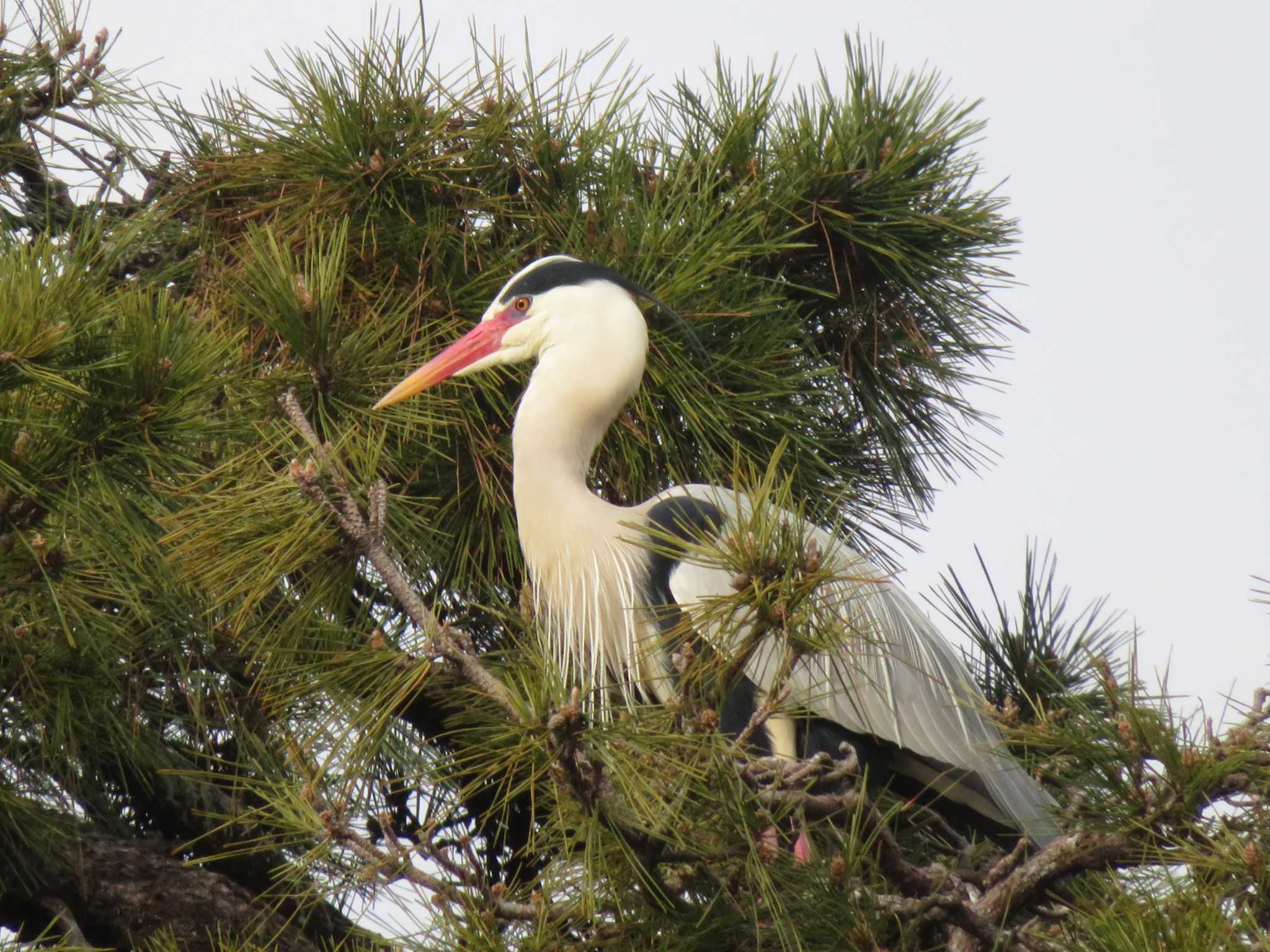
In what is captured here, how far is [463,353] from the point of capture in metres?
2.17

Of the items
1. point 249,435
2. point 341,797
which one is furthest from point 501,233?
point 341,797

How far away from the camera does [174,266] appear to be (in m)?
2.36

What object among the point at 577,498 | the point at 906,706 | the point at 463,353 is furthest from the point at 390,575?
the point at 906,706

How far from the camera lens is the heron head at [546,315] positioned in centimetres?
216

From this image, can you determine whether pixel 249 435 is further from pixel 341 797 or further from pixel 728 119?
pixel 728 119

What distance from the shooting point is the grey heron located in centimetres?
204

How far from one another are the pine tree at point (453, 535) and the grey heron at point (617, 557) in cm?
10

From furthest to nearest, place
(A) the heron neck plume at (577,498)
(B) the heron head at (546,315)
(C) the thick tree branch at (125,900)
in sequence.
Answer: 1. (B) the heron head at (546,315)
2. (A) the heron neck plume at (577,498)
3. (C) the thick tree branch at (125,900)

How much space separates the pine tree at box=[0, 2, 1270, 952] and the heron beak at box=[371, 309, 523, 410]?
0.05 m

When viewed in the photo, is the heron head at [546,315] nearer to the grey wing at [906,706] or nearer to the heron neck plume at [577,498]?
the heron neck plume at [577,498]

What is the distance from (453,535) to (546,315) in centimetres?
36

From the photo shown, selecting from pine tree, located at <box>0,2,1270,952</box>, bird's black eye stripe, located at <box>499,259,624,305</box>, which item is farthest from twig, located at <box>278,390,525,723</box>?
bird's black eye stripe, located at <box>499,259,624,305</box>

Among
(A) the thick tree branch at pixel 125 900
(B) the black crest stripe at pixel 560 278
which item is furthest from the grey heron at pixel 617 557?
(A) the thick tree branch at pixel 125 900

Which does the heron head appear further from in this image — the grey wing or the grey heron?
the grey wing
